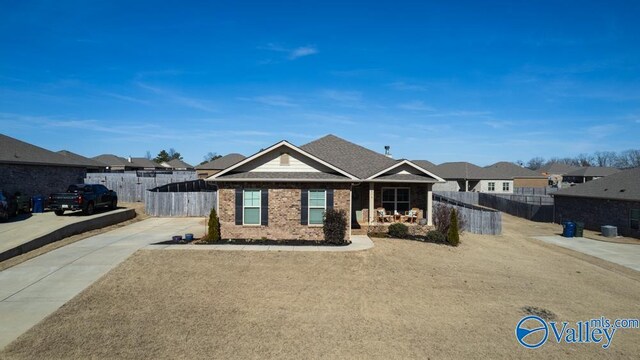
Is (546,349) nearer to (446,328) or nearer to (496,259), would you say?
(446,328)

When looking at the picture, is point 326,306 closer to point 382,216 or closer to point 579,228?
point 382,216

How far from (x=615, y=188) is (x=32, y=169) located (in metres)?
41.0

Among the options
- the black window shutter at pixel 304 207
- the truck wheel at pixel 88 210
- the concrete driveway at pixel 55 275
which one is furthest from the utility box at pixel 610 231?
the truck wheel at pixel 88 210

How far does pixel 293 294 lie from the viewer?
1123 centimetres

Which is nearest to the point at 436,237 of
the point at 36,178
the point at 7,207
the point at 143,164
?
the point at 7,207

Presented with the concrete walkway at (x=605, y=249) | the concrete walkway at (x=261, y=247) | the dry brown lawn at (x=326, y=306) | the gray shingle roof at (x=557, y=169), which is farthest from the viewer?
the gray shingle roof at (x=557, y=169)

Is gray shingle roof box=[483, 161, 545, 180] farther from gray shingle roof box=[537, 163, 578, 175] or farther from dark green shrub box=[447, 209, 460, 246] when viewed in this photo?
dark green shrub box=[447, 209, 460, 246]

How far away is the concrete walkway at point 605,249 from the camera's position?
58.4 ft

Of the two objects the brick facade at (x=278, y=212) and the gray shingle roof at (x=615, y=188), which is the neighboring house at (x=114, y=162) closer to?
the brick facade at (x=278, y=212)

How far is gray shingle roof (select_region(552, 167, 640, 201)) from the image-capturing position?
2502 centimetres

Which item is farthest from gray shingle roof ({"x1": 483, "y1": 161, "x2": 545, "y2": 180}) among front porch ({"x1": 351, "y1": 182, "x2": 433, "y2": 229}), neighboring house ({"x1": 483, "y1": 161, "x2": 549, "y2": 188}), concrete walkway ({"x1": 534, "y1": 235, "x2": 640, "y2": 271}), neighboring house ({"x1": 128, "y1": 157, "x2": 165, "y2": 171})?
neighboring house ({"x1": 128, "y1": 157, "x2": 165, "y2": 171})

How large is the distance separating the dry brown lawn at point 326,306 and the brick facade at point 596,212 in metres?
11.6

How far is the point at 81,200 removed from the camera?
2064 centimetres

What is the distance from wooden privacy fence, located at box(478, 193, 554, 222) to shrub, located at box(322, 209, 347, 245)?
24.7 metres
